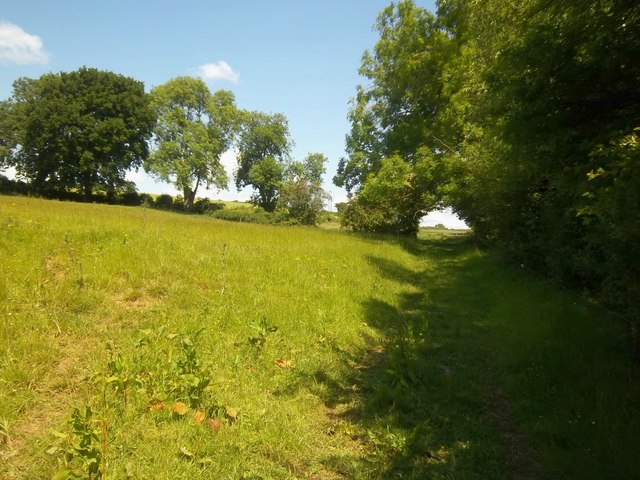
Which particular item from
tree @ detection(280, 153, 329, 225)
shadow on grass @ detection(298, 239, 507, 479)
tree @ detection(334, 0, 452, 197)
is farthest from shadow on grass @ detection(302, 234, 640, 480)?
tree @ detection(280, 153, 329, 225)

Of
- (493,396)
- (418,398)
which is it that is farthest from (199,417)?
(493,396)

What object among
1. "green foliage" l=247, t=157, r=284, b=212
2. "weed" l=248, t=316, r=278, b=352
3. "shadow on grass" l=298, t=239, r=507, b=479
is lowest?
"shadow on grass" l=298, t=239, r=507, b=479

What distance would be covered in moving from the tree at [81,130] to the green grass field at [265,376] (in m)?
41.8

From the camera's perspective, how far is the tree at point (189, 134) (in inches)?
1957

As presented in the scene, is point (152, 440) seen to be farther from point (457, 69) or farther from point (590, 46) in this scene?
point (457, 69)

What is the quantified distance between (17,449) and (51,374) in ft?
3.41

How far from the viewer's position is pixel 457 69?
20.9 m

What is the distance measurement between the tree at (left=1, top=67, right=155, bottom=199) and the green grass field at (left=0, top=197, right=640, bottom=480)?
41757 millimetres

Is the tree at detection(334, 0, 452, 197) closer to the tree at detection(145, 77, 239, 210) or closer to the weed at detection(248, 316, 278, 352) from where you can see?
the weed at detection(248, 316, 278, 352)

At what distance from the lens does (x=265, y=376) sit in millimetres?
5156

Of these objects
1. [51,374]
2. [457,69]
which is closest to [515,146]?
[51,374]

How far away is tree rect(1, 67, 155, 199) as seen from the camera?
1651 inches

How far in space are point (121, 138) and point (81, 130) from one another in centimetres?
415

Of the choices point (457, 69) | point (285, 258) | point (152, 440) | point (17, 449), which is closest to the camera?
point (17, 449)
